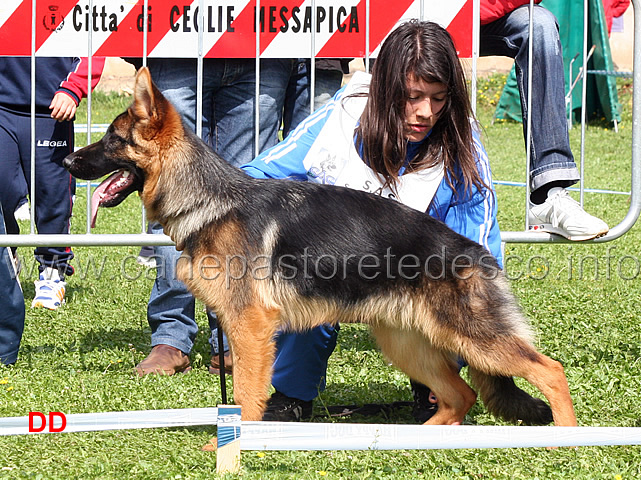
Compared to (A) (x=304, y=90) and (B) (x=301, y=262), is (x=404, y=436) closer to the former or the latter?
(B) (x=301, y=262)

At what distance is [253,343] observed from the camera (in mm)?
3363

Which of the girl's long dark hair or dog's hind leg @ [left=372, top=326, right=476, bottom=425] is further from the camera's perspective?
dog's hind leg @ [left=372, top=326, right=476, bottom=425]

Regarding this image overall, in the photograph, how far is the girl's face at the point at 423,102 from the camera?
11.9 feet

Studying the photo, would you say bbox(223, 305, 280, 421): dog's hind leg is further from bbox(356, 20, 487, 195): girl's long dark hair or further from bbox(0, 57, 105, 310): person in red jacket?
bbox(0, 57, 105, 310): person in red jacket

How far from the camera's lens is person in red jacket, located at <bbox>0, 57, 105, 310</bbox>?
202 inches

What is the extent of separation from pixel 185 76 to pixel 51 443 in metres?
2.16

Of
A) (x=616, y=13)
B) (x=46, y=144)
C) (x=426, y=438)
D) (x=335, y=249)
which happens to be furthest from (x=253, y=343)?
(x=616, y=13)

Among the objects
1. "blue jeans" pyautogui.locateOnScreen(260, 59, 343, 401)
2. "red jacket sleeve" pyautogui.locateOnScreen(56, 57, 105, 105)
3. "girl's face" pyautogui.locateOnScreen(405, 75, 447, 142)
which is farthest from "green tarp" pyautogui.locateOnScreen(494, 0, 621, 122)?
"blue jeans" pyautogui.locateOnScreen(260, 59, 343, 401)

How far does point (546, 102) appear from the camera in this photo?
14.4 feet

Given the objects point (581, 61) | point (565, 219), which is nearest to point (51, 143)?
point (565, 219)

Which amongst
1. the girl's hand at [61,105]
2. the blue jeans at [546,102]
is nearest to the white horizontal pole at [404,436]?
the blue jeans at [546,102]

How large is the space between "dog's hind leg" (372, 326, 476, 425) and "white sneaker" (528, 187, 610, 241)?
3.35ft

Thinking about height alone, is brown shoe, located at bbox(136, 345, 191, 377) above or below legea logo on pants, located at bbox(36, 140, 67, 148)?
below

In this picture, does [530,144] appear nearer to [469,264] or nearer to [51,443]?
[469,264]
